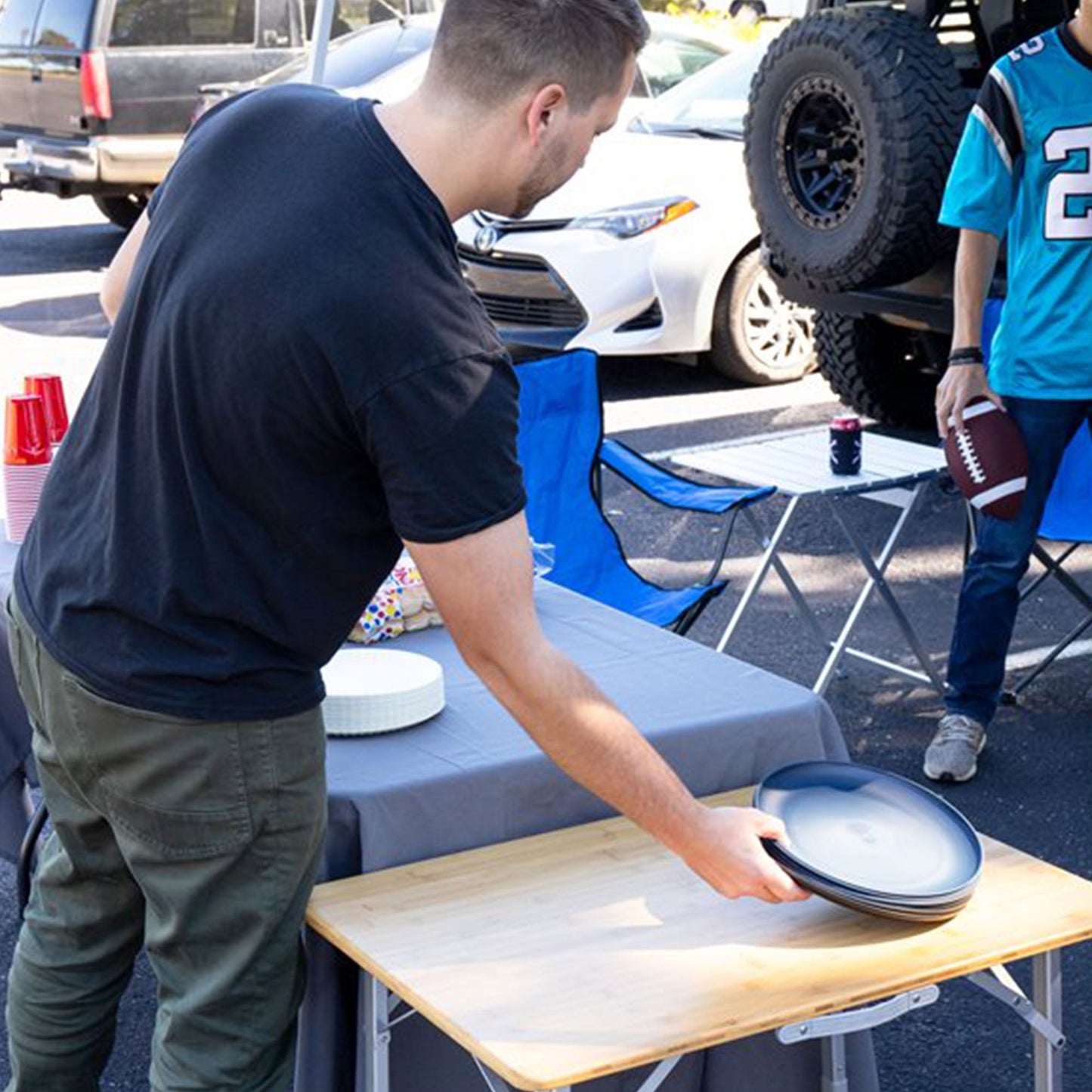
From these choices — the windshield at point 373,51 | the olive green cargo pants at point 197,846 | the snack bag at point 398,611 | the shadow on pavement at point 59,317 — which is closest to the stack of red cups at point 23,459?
the snack bag at point 398,611

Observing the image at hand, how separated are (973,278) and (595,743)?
93.1 inches

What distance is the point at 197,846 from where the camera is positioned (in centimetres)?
215

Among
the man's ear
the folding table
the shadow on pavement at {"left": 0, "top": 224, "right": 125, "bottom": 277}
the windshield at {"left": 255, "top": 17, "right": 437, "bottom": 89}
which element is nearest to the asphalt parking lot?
the folding table

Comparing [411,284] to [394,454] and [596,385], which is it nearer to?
[394,454]

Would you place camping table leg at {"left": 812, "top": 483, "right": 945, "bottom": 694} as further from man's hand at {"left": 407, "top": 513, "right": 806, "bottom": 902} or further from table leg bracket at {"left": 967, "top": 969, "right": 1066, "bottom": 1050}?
man's hand at {"left": 407, "top": 513, "right": 806, "bottom": 902}

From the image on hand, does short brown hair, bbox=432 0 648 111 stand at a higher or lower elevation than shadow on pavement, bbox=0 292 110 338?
higher

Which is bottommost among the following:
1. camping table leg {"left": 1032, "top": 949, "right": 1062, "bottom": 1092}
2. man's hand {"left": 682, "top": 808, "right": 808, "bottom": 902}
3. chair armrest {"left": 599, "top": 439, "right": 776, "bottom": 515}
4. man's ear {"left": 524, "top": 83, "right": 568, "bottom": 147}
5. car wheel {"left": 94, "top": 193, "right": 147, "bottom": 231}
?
car wheel {"left": 94, "top": 193, "right": 147, "bottom": 231}

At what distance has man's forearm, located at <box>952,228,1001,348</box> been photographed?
4109mm

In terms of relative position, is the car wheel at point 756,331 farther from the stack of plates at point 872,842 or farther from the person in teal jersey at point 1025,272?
the stack of plates at point 872,842

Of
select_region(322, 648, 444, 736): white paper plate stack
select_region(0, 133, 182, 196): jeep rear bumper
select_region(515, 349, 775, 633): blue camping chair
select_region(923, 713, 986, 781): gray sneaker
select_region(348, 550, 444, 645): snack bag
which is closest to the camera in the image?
select_region(322, 648, 444, 736): white paper plate stack

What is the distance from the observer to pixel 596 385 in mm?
4652

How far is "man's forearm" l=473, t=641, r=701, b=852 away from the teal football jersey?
227 centimetres

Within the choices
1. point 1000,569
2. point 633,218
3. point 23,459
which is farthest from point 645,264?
point 23,459

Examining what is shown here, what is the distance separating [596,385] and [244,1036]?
265cm
